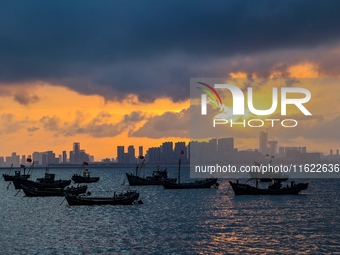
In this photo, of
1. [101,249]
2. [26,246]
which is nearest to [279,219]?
[101,249]

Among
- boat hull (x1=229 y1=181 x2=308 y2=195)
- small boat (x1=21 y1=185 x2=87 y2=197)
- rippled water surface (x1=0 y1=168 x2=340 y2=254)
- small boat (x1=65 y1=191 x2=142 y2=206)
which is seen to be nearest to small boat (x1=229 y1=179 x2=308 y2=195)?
boat hull (x1=229 y1=181 x2=308 y2=195)

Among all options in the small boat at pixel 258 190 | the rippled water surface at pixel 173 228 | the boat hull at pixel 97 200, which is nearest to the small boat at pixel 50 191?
the rippled water surface at pixel 173 228

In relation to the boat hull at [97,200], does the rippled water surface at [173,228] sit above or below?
below

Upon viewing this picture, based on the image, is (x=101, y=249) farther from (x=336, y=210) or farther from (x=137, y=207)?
(x=336, y=210)

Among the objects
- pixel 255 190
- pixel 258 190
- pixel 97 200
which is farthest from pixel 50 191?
pixel 258 190

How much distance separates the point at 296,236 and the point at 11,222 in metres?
45.6

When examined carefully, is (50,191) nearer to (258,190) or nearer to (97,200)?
(97,200)

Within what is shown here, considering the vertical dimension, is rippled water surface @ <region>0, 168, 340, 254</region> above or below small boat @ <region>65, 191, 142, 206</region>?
below

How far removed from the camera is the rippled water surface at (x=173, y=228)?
2291 inches

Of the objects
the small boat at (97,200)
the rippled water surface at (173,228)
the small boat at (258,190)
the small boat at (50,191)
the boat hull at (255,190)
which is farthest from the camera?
the small boat at (258,190)

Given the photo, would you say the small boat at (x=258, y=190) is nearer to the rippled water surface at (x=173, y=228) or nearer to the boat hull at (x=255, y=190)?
the boat hull at (x=255, y=190)

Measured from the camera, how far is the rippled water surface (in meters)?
A: 58.2

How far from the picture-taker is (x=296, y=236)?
6588 cm

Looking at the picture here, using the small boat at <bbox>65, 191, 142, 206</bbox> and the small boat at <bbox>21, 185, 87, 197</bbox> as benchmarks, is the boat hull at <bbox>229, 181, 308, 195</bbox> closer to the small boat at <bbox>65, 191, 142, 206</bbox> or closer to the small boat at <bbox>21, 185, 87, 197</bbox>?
the small boat at <bbox>65, 191, 142, 206</bbox>
